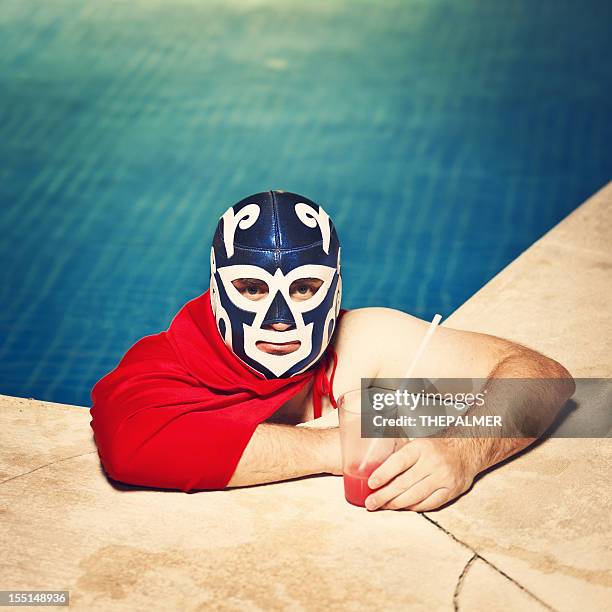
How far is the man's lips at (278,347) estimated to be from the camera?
360cm

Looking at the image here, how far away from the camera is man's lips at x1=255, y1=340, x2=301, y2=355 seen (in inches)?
142

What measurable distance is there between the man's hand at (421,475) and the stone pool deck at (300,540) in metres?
0.08

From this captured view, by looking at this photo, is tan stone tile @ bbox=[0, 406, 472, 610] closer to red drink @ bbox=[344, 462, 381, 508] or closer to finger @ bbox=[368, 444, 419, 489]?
red drink @ bbox=[344, 462, 381, 508]

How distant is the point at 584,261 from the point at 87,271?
10.7 ft

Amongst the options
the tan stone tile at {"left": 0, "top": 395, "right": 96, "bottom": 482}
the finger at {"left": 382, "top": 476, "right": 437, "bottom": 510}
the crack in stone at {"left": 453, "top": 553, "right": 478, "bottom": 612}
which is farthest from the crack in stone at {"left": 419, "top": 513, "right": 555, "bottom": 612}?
the tan stone tile at {"left": 0, "top": 395, "right": 96, "bottom": 482}

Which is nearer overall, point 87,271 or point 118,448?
point 118,448

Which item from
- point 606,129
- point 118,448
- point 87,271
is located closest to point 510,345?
point 118,448

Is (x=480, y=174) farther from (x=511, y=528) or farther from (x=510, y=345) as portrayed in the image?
(x=511, y=528)

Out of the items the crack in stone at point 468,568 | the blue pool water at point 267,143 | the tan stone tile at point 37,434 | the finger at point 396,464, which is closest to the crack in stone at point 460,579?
the crack in stone at point 468,568

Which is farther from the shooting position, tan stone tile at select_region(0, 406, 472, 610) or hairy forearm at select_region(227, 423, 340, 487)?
hairy forearm at select_region(227, 423, 340, 487)

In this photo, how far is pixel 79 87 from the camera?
948cm

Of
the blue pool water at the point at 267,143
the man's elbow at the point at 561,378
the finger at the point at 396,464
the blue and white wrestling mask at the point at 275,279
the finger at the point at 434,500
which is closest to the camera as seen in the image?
the finger at the point at 396,464

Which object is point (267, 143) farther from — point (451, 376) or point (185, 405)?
point (185, 405)

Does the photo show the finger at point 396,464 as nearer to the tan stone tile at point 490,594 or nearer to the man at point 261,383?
the man at point 261,383
